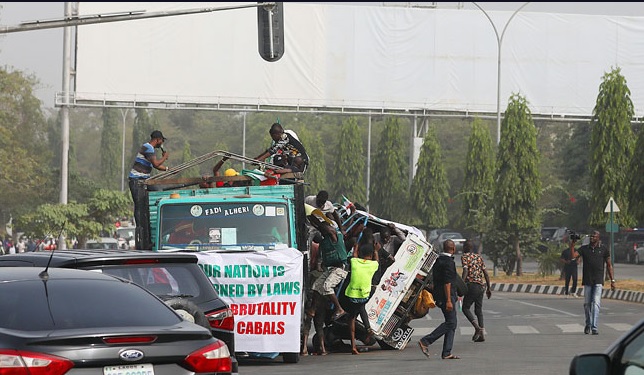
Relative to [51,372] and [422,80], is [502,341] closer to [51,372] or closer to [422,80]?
[51,372]

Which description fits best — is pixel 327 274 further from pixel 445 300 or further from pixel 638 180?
pixel 638 180

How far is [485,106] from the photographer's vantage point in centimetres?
6316

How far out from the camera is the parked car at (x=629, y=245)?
63312 millimetres

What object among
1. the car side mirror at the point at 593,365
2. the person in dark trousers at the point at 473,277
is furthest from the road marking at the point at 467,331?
the car side mirror at the point at 593,365

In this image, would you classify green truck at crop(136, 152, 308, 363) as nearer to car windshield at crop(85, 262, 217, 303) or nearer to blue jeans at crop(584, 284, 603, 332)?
car windshield at crop(85, 262, 217, 303)

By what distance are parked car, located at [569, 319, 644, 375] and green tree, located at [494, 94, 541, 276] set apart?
4334 centimetres

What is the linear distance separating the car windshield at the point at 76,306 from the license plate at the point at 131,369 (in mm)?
321

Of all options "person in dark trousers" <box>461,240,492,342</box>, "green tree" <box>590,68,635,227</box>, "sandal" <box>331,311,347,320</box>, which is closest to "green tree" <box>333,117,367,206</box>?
"green tree" <box>590,68,635,227</box>

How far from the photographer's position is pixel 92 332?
808cm

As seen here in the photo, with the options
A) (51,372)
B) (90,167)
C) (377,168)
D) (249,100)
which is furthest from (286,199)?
(90,167)

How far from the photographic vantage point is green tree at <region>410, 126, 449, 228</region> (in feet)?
241

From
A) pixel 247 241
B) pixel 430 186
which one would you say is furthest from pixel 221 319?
pixel 430 186

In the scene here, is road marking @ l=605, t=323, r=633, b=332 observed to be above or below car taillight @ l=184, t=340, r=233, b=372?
below

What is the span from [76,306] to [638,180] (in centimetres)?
3597
